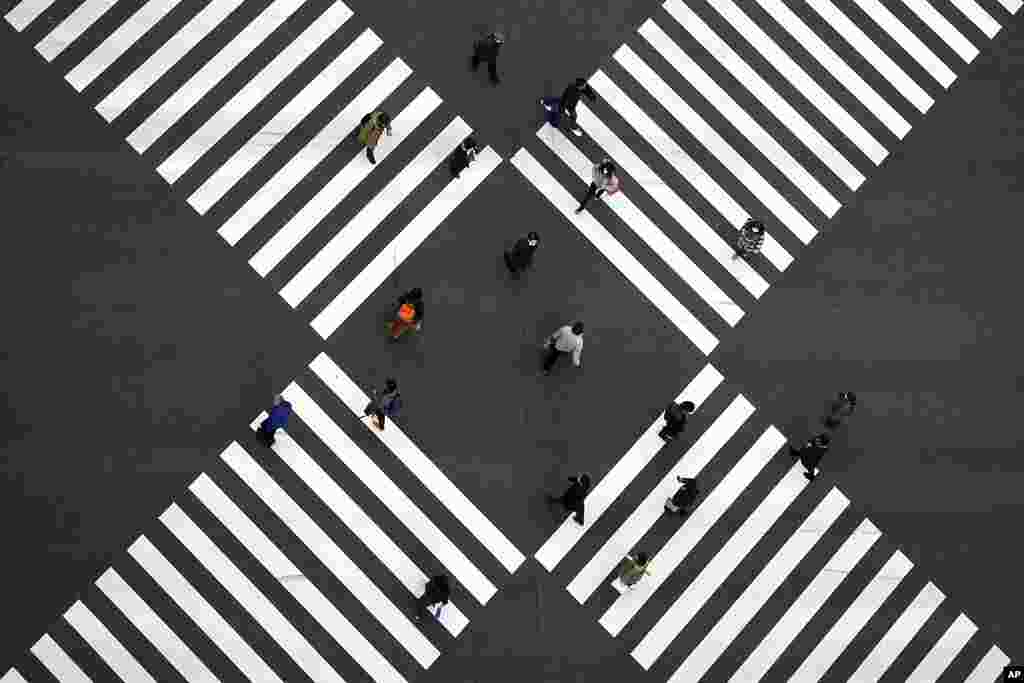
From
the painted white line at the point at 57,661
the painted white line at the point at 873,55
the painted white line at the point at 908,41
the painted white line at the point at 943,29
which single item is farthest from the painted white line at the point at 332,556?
the painted white line at the point at 943,29

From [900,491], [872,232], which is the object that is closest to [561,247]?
[872,232]

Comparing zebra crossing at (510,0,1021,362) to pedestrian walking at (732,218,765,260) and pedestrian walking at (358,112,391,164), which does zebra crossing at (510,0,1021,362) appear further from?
pedestrian walking at (358,112,391,164)

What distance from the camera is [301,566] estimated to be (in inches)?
832

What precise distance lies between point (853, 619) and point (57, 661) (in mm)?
14141

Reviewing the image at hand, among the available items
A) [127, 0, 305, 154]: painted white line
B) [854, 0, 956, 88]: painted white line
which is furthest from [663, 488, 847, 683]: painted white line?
[127, 0, 305, 154]: painted white line

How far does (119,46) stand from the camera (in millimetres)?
22969

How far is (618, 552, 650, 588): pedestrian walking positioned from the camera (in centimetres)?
2075

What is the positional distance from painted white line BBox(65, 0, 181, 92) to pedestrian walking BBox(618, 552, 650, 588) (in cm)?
1350

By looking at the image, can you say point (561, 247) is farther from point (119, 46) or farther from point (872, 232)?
point (119, 46)

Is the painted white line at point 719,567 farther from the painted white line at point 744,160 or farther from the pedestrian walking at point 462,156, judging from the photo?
the pedestrian walking at point 462,156

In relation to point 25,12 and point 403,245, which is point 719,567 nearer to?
point 403,245

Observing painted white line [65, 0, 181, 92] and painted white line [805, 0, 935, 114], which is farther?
painted white line [805, 0, 935, 114]

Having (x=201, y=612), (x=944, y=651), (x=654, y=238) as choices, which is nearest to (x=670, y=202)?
(x=654, y=238)

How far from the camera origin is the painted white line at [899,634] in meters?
21.8
